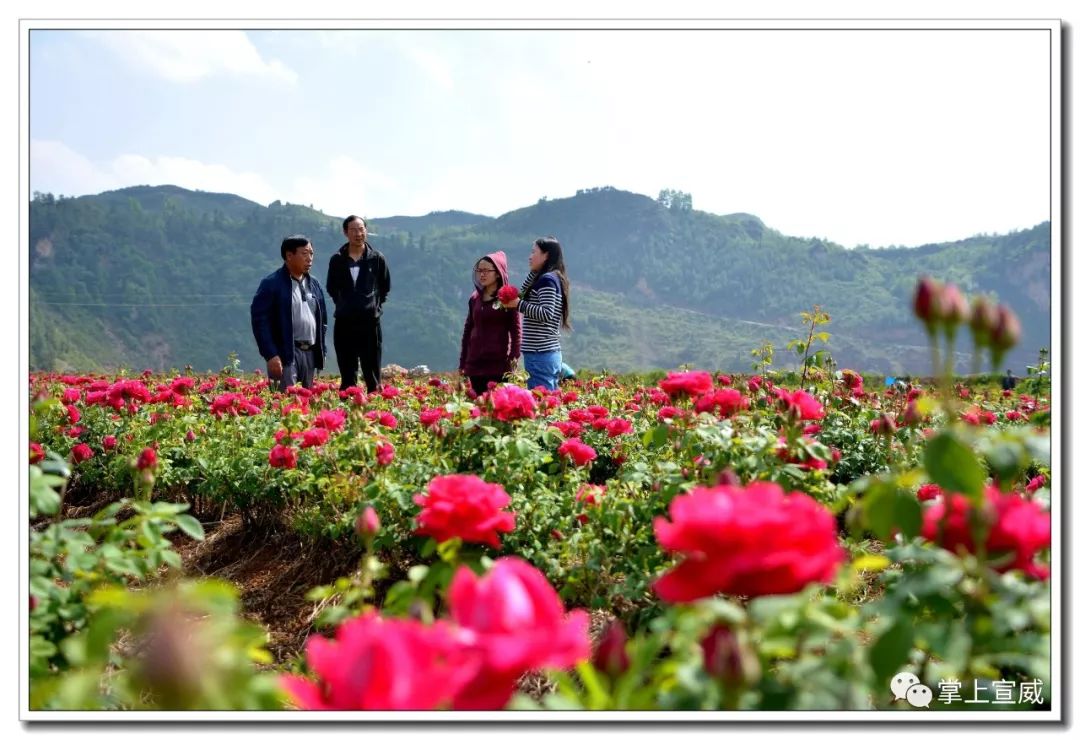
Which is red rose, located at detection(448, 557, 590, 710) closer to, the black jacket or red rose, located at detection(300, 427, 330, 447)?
red rose, located at detection(300, 427, 330, 447)

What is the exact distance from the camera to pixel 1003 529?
0.94 metres

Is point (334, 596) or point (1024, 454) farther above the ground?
point (1024, 454)

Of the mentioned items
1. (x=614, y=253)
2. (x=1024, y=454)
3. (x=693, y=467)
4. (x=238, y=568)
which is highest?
(x=614, y=253)

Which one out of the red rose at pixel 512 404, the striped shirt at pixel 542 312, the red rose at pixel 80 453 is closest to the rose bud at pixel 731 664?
the red rose at pixel 512 404

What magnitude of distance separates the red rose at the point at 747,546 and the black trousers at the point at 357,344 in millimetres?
4982

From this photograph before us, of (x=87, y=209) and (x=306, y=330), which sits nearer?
(x=306, y=330)

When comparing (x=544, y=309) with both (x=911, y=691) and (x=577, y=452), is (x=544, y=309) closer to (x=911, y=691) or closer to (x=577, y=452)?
(x=577, y=452)

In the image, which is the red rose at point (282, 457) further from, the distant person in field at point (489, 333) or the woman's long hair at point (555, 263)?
the woman's long hair at point (555, 263)

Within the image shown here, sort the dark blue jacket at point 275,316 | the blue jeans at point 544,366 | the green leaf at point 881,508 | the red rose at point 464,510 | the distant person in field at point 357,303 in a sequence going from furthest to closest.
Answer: the distant person in field at point 357,303 → the blue jeans at point 544,366 → the dark blue jacket at point 275,316 → the red rose at point 464,510 → the green leaf at point 881,508

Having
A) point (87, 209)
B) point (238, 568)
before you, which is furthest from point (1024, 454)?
point (87, 209)

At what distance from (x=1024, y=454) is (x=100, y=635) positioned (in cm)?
106

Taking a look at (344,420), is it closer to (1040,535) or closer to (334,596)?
(334,596)

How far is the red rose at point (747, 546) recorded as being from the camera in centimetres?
74

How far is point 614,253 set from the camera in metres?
103
